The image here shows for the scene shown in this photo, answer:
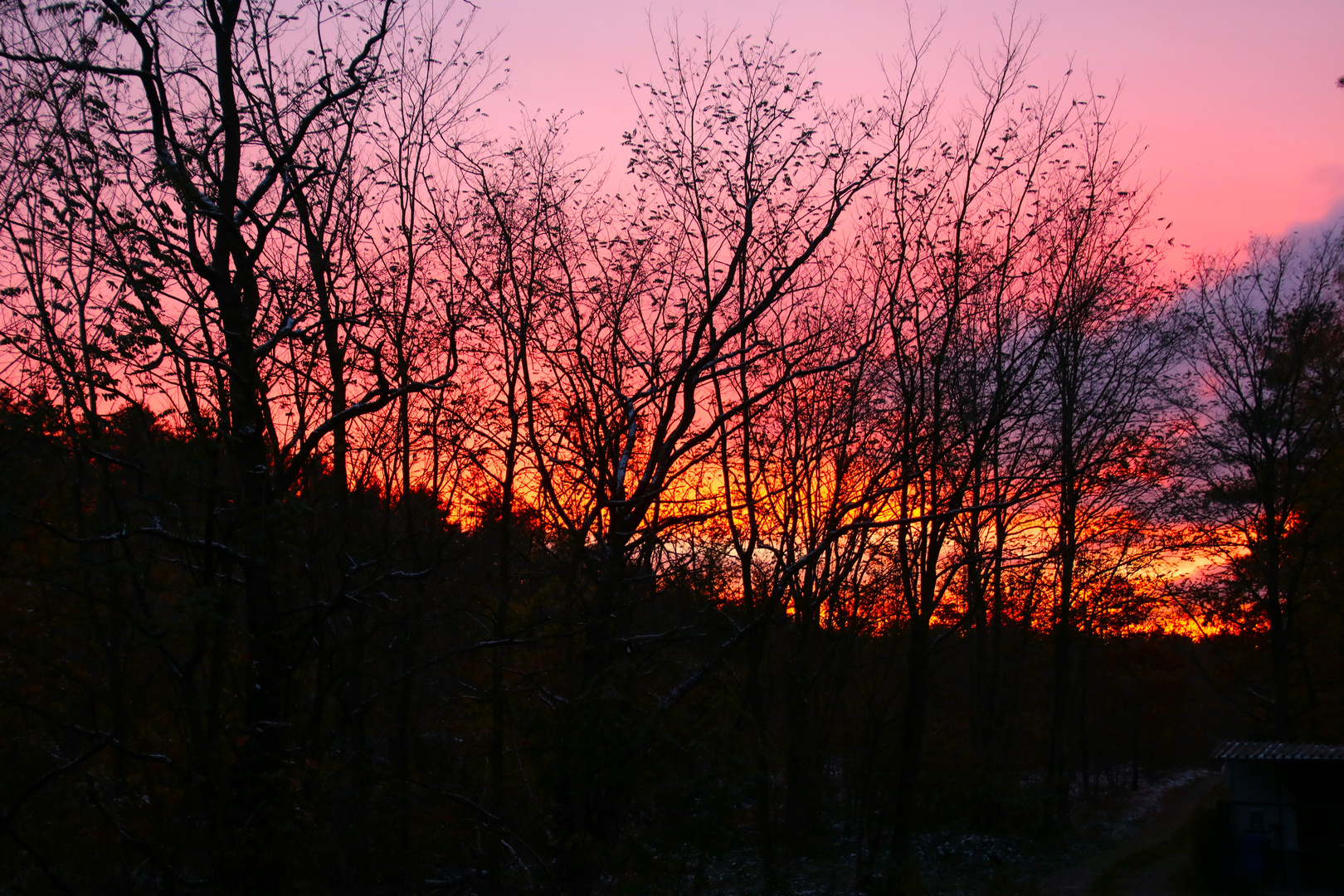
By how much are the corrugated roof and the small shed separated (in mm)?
16

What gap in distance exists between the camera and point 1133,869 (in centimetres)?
1994

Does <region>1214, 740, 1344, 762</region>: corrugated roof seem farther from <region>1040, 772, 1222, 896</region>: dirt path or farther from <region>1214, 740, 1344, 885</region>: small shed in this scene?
<region>1040, 772, 1222, 896</region>: dirt path

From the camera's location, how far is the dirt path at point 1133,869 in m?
17.9

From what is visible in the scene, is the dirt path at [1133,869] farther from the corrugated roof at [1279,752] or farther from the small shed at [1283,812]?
the corrugated roof at [1279,752]

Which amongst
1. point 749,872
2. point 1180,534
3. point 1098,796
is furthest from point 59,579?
point 1098,796

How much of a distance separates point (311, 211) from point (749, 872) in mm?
15771

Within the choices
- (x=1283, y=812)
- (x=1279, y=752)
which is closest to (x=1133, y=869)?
(x=1283, y=812)

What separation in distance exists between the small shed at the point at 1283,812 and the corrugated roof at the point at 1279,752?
0.02m

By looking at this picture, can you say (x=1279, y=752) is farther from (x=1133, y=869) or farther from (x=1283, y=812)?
(x=1133, y=869)

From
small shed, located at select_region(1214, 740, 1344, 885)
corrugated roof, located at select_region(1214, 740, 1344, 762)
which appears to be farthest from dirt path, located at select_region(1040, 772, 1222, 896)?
corrugated roof, located at select_region(1214, 740, 1344, 762)

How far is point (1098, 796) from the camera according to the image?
3225cm

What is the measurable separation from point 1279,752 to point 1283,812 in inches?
46.1

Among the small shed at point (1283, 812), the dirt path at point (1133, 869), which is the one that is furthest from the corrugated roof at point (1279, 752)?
the dirt path at point (1133, 869)

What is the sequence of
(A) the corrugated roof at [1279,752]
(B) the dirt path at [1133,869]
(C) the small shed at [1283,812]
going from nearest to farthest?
(A) the corrugated roof at [1279,752], (C) the small shed at [1283,812], (B) the dirt path at [1133,869]
